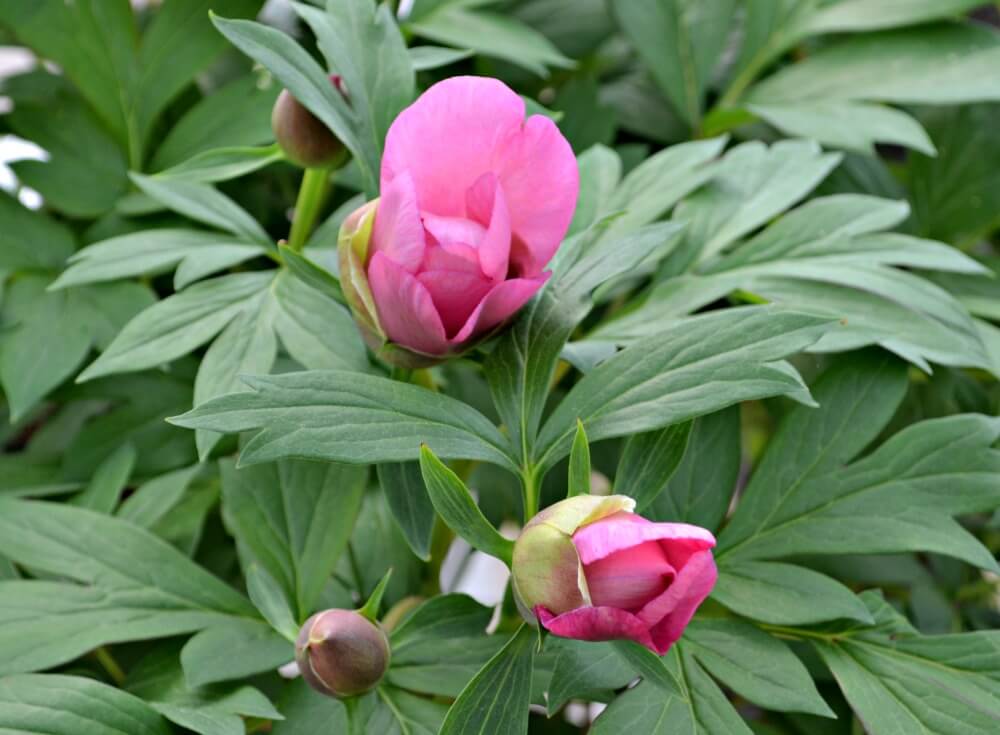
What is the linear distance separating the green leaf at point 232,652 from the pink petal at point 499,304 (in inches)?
6.6

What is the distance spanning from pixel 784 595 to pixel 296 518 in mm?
222

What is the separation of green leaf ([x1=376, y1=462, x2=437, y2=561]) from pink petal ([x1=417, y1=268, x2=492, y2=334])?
65 mm

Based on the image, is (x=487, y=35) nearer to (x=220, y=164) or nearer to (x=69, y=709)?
(x=220, y=164)

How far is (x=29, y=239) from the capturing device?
2.08ft

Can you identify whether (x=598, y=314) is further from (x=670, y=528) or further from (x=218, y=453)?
(x=670, y=528)

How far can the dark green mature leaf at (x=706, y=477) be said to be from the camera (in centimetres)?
49

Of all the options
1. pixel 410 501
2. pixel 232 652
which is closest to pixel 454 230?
pixel 410 501

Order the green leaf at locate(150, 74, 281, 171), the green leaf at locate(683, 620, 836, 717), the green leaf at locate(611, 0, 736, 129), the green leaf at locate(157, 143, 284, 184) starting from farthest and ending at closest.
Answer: the green leaf at locate(611, 0, 736, 129) → the green leaf at locate(150, 74, 281, 171) → the green leaf at locate(157, 143, 284, 184) → the green leaf at locate(683, 620, 836, 717)

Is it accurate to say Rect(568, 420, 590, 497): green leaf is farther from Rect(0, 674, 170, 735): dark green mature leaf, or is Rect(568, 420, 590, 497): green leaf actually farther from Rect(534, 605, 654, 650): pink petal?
Rect(0, 674, 170, 735): dark green mature leaf

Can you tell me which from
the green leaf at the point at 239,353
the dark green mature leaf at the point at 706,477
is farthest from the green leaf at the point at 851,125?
the green leaf at the point at 239,353

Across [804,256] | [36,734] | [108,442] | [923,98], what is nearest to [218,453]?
[108,442]

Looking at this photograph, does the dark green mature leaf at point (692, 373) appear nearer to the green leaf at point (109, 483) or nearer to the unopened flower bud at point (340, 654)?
the unopened flower bud at point (340, 654)

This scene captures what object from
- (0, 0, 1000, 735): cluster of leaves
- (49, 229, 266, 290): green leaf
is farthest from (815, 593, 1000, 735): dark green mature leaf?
(49, 229, 266, 290): green leaf

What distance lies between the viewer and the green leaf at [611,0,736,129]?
76cm
